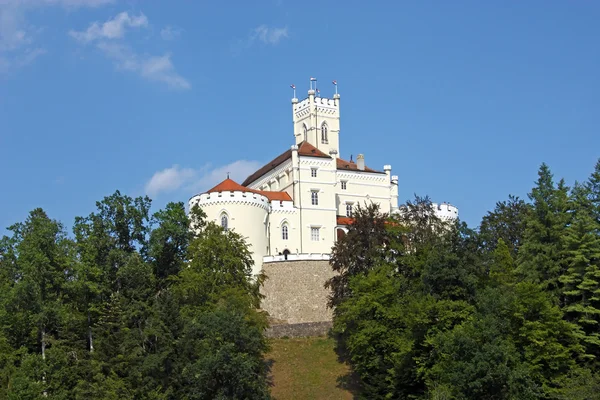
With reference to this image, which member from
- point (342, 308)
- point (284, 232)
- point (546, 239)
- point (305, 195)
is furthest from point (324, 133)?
point (546, 239)

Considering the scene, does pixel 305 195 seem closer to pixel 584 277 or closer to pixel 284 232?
pixel 284 232

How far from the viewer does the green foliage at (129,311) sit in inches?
1852

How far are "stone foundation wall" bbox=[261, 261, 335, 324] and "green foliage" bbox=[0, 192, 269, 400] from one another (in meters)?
2.53

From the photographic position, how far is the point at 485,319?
1742 inches

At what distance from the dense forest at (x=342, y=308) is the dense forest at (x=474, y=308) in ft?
0.33

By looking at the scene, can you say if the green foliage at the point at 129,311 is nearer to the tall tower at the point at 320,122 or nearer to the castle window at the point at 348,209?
the castle window at the point at 348,209

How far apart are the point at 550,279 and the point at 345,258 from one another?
13.8 meters

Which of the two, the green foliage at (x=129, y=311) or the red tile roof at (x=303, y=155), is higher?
the red tile roof at (x=303, y=155)

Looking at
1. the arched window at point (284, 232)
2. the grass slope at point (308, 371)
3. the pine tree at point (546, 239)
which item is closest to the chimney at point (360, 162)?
the arched window at point (284, 232)

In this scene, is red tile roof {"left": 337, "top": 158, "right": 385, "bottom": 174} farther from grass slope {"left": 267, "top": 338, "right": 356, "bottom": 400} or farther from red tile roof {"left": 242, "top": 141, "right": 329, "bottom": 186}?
grass slope {"left": 267, "top": 338, "right": 356, "bottom": 400}

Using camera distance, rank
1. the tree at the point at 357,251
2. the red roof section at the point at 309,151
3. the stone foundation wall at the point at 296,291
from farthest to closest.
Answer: the red roof section at the point at 309,151, the stone foundation wall at the point at 296,291, the tree at the point at 357,251

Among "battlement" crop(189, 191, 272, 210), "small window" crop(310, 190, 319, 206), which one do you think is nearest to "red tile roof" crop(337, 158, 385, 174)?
"small window" crop(310, 190, 319, 206)

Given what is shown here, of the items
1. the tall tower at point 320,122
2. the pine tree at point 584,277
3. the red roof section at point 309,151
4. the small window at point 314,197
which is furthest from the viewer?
the tall tower at point 320,122

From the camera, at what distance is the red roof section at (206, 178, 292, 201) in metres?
65.6
